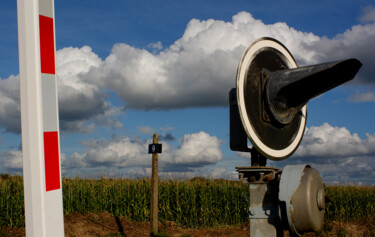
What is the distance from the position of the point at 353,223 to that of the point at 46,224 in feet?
46.1

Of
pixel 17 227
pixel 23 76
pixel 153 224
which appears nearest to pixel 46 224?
pixel 23 76

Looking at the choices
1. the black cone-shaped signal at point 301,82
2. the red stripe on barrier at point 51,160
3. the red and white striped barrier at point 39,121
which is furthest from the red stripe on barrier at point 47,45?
the black cone-shaped signal at point 301,82

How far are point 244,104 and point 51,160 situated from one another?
1.91 m

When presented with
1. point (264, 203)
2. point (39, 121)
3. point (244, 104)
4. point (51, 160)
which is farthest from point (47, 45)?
point (264, 203)

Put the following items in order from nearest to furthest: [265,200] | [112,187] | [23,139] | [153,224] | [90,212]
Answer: [23,139]
[265,200]
[153,224]
[90,212]
[112,187]

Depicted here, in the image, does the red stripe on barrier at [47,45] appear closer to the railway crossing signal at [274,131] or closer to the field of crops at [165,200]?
the railway crossing signal at [274,131]

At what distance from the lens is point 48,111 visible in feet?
5.36

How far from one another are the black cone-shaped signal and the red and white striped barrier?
2.18m

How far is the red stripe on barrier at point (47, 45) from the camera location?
1.64m

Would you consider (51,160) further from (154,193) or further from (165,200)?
(165,200)

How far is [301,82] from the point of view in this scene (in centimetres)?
337

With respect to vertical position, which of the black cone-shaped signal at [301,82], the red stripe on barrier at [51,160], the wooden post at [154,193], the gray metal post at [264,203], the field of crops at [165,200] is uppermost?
the black cone-shaped signal at [301,82]

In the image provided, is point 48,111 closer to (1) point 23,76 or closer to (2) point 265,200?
(1) point 23,76

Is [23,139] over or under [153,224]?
over
